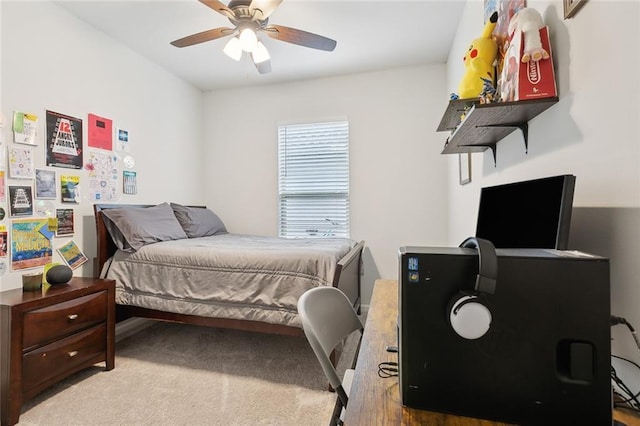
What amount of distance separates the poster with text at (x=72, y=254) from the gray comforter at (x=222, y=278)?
213 millimetres

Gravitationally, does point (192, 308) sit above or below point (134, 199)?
below

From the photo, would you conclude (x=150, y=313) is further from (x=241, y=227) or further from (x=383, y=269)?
(x=383, y=269)

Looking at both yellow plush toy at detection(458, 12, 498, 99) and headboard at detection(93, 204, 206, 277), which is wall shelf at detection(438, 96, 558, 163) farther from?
headboard at detection(93, 204, 206, 277)

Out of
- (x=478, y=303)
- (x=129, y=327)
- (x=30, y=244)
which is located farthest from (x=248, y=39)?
(x=129, y=327)

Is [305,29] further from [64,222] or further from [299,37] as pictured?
[64,222]

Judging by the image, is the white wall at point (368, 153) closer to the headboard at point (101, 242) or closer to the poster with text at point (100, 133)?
the poster with text at point (100, 133)

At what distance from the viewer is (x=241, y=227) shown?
379 centimetres

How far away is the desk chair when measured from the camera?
0.91m

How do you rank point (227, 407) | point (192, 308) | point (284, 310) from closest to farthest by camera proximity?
1. point (227, 407)
2. point (284, 310)
3. point (192, 308)

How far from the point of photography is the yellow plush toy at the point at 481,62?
4.69ft

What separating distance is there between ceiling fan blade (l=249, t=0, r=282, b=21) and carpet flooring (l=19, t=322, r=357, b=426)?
91.8 inches

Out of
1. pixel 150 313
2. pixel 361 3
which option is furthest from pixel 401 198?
pixel 150 313

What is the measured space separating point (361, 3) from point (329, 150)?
153cm

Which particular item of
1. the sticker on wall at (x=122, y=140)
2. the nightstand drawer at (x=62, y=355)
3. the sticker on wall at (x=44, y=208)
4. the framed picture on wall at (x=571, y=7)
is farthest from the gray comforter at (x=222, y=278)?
the framed picture on wall at (x=571, y=7)
